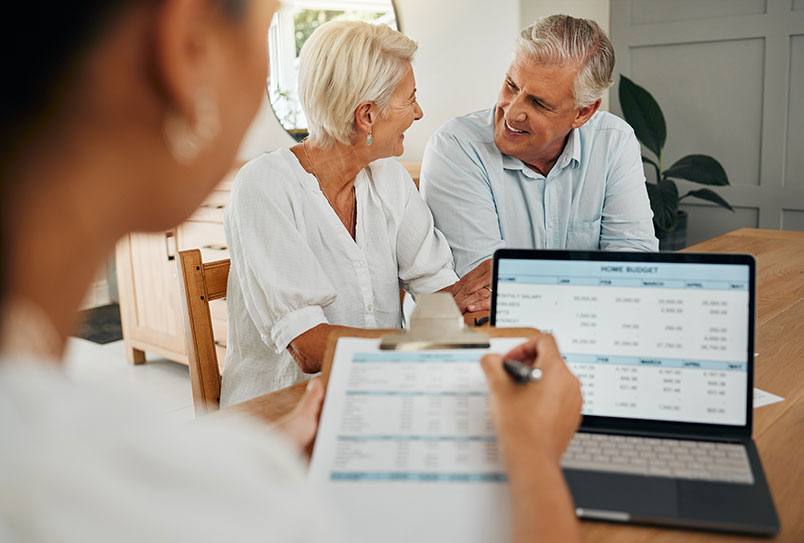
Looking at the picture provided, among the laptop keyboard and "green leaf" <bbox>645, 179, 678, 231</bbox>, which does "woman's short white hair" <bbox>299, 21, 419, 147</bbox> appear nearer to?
the laptop keyboard

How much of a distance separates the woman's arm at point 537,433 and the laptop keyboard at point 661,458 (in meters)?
0.16

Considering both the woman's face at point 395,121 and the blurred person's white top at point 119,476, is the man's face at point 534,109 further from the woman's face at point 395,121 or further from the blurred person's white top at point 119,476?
the blurred person's white top at point 119,476

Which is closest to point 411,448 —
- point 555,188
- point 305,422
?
point 305,422

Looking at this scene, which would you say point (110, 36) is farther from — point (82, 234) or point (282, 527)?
point (282, 527)

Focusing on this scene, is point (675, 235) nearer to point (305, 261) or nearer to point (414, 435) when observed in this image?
point (305, 261)

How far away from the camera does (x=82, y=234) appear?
38 cm

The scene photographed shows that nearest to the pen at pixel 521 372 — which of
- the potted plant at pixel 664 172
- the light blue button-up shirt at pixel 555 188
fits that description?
the light blue button-up shirt at pixel 555 188

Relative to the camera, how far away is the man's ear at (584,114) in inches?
72.4

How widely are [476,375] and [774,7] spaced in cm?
293

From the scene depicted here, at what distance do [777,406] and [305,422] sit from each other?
2.36ft

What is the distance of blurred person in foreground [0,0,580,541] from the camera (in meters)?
0.35

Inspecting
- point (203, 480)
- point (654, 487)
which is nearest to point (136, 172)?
point (203, 480)

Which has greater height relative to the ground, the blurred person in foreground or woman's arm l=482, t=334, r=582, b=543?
the blurred person in foreground

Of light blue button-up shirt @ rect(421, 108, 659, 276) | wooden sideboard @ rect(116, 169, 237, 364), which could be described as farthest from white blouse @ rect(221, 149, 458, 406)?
wooden sideboard @ rect(116, 169, 237, 364)
